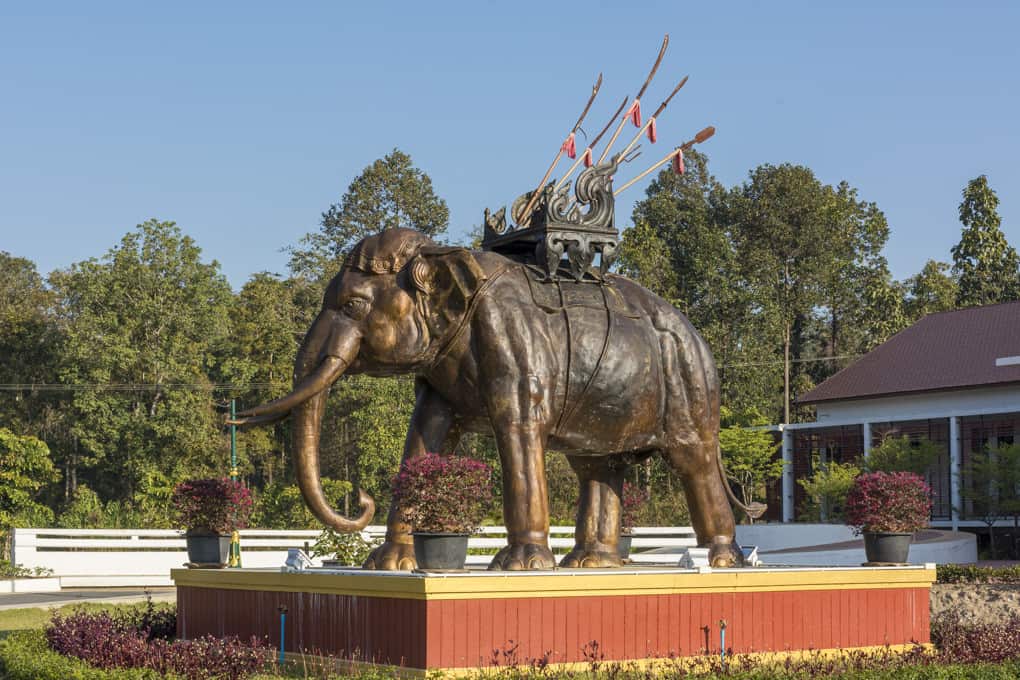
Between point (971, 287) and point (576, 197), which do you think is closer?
point (576, 197)

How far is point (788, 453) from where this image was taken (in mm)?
42688

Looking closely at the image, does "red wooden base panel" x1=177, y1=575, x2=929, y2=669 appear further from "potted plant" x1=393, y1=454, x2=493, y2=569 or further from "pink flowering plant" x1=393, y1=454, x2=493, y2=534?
"pink flowering plant" x1=393, y1=454, x2=493, y2=534

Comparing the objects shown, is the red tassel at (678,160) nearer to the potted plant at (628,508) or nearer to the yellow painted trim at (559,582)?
the potted plant at (628,508)

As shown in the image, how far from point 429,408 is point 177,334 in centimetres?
2936

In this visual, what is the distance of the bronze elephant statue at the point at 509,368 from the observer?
38.7 feet

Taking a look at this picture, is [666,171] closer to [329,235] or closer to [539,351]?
[329,235]

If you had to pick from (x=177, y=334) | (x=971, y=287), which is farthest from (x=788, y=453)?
(x=177, y=334)

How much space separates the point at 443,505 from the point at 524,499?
1.23 meters

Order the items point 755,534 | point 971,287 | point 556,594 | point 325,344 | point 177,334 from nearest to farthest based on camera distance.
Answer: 1. point 556,594
2. point 325,344
3. point 755,534
4. point 177,334
5. point 971,287

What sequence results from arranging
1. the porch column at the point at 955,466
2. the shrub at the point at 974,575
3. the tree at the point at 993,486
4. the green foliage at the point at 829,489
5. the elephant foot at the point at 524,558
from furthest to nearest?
the green foliage at the point at 829,489 → the porch column at the point at 955,466 → the tree at the point at 993,486 → the shrub at the point at 974,575 → the elephant foot at the point at 524,558

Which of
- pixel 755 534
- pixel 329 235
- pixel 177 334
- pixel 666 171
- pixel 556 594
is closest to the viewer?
pixel 556 594

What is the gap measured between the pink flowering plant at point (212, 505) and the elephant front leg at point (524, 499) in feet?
11.0

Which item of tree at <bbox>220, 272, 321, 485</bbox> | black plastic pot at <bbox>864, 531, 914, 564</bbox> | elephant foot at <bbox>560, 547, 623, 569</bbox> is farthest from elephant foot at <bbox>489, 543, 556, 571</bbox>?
tree at <bbox>220, 272, 321, 485</bbox>

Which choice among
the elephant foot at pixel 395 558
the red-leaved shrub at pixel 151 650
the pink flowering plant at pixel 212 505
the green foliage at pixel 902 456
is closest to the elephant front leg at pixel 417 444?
the elephant foot at pixel 395 558
